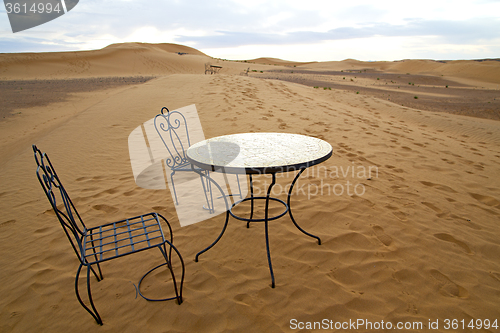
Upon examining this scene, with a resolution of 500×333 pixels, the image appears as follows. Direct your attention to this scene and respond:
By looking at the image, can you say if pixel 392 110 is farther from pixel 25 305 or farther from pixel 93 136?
pixel 25 305

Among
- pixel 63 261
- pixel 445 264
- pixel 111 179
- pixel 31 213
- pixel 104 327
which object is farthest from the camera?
pixel 111 179

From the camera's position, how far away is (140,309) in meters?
1.96

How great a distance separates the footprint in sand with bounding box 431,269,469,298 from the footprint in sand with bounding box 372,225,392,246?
16.8 inches

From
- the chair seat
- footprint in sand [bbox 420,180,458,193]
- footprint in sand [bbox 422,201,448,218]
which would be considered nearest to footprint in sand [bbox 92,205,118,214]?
the chair seat

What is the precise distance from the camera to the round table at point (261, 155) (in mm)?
1938

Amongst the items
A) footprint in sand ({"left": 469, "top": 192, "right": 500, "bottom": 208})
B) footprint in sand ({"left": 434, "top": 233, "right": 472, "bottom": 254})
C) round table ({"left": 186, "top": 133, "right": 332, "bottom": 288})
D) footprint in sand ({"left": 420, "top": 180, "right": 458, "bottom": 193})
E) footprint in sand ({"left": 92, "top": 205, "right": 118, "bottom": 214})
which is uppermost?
round table ({"left": 186, "top": 133, "right": 332, "bottom": 288})

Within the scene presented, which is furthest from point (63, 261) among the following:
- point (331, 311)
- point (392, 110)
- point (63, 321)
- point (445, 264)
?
point (392, 110)

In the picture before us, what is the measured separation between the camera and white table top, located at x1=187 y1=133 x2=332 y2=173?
76.3 inches

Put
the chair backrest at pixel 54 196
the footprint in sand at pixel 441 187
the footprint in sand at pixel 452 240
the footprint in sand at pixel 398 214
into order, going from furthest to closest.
→ the footprint in sand at pixel 441 187, the footprint in sand at pixel 398 214, the footprint in sand at pixel 452 240, the chair backrest at pixel 54 196

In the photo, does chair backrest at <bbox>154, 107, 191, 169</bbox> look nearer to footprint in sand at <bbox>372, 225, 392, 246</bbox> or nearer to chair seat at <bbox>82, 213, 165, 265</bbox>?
chair seat at <bbox>82, 213, 165, 265</bbox>

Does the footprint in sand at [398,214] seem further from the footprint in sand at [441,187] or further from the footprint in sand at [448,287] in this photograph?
the footprint in sand at [441,187]

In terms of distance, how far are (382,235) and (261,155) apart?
4.82 feet

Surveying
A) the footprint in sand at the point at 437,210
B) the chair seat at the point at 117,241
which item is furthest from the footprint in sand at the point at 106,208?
the footprint in sand at the point at 437,210

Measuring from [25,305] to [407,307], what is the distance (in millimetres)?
2829
